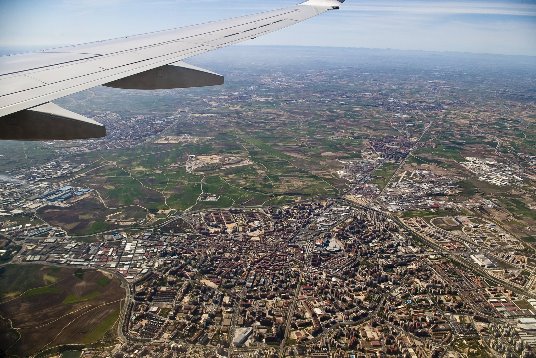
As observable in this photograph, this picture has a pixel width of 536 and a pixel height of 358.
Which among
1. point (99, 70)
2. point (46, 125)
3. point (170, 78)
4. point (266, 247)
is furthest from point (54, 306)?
point (46, 125)

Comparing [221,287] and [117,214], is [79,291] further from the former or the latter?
[117,214]

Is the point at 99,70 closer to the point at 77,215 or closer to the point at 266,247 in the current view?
the point at 266,247

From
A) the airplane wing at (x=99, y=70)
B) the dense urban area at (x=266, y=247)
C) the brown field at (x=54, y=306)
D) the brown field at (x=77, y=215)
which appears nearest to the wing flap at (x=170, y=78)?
the airplane wing at (x=99, y=70)

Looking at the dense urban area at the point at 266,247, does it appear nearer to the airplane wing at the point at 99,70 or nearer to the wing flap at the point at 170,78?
the airplane wing at the point at 99,70

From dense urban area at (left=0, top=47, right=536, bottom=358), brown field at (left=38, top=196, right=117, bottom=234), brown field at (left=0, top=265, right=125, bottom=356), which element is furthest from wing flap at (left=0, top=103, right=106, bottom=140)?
brown field at (left=38, top=196, right=117, bottom=234)

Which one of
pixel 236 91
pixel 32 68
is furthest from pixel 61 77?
pixel 236 91
